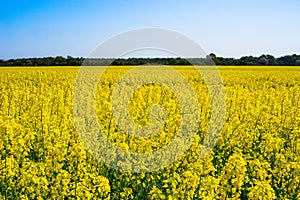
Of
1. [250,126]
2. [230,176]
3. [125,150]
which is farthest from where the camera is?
[250,126]

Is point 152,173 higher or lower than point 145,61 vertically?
lower

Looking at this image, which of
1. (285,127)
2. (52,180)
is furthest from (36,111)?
(285,127)

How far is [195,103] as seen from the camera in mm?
10805

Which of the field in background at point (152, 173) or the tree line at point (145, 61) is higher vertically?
the tree line at point (145, 61)

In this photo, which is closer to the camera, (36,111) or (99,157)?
(99,157)

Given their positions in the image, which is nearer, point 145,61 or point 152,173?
point 152,173

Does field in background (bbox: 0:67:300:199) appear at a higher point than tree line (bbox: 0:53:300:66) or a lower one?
lower

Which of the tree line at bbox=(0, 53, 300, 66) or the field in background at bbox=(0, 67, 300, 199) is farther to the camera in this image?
the tree line at bbox=(0, 53, 300, 66)

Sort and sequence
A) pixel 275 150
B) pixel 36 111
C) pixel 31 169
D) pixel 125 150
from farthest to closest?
pixel 36 111
pixel 275 150
pixel 125 150
pixel 31 169

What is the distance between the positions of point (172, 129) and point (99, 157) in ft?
5.26

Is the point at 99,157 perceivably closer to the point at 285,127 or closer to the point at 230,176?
the point at 230,176

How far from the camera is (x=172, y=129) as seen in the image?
22.7 feet

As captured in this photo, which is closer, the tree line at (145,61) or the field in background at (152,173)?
the field in background at (152,173)

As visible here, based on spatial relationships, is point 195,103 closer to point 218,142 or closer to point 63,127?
point 218,142
